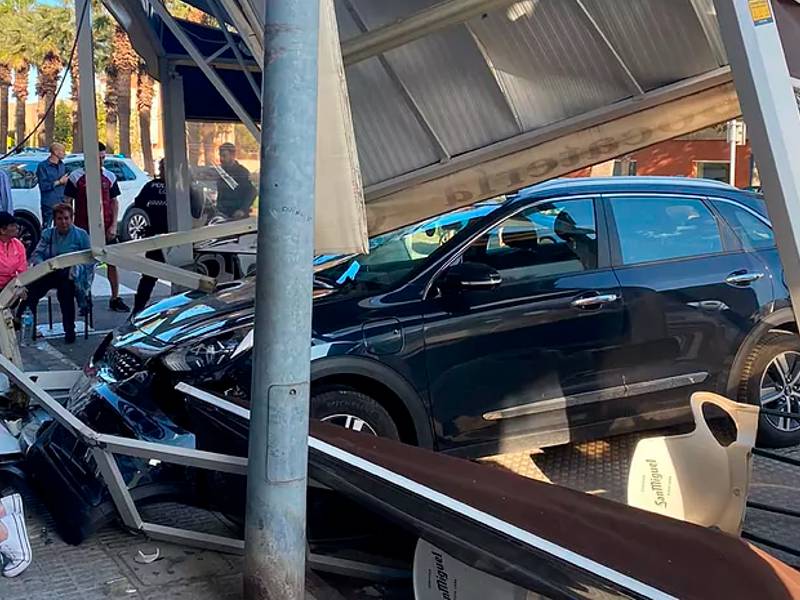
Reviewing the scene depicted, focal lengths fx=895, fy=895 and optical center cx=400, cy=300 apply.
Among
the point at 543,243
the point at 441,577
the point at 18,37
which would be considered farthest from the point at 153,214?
the point at 18,37

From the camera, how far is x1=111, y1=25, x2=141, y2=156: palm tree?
31.5 m

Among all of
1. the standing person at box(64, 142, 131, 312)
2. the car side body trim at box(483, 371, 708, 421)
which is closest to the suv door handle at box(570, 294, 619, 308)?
the car side body trim at box(483, 371, 708, 421)

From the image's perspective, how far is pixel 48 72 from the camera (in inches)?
1598

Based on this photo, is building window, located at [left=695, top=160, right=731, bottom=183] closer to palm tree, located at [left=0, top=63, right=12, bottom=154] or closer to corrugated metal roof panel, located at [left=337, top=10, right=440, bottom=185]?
corrugated metal roof panel, located at [left=337, top=10, right=440, bottom=185]

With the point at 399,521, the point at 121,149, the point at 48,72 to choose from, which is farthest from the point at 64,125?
the point at 399,521

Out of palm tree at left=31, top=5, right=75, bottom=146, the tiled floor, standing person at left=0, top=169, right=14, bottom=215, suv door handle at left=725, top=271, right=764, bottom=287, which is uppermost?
palm tree at left=31, top=5, right=75, bottom=146

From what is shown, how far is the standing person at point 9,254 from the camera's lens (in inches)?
328

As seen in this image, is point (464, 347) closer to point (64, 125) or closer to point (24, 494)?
point (24, 494)

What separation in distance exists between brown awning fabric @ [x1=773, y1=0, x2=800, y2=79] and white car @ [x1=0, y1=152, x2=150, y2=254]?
547 inches

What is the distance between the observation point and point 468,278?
494 cm

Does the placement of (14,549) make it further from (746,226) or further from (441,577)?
(746,226)

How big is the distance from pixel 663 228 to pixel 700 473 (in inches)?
83.9

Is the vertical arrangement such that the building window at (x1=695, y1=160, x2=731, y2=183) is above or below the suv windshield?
above

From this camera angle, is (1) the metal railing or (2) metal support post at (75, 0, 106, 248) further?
(2) metal support post at (75, 0, 106, 248)
